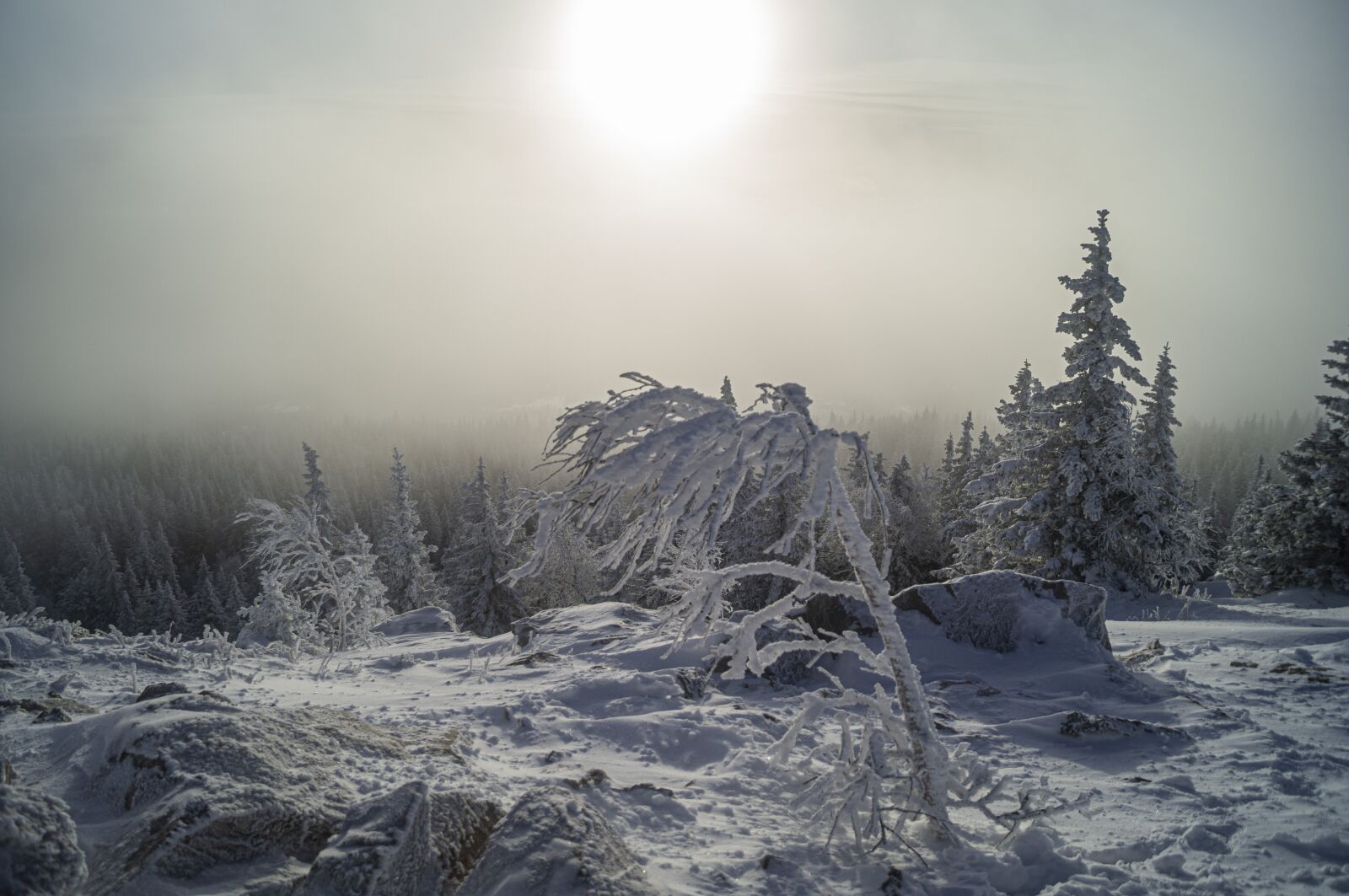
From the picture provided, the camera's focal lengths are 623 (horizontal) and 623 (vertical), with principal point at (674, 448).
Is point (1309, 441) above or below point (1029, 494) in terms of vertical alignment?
above

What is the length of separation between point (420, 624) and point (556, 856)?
17.4 meters

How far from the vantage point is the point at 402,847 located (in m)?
3.75

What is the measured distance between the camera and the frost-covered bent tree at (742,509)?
4.04 meters

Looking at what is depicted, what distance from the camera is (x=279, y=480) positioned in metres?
140

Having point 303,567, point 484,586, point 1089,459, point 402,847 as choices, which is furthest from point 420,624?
point 1089,459

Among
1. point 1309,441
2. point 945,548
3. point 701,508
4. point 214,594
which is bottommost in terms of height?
point 214,594

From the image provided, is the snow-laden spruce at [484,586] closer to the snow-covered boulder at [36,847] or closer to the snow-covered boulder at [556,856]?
the snow-covered boulder at [556,856]

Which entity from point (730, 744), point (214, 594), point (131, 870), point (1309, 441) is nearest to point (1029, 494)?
point (1309, 441)

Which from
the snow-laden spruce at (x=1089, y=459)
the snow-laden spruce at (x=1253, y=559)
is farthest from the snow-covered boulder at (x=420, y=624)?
the snow-laden spruce at (x=1253, y=559)

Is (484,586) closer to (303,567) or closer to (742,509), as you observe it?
(303,567)

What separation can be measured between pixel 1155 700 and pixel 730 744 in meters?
5.93

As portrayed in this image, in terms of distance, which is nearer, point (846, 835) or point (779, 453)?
point (779, 453)

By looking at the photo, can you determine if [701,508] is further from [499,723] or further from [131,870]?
[499,723]

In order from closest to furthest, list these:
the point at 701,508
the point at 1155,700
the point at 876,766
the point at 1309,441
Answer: the point at 701,508, the point at 876,766, the point at 1155,700, the point at 1309,441
